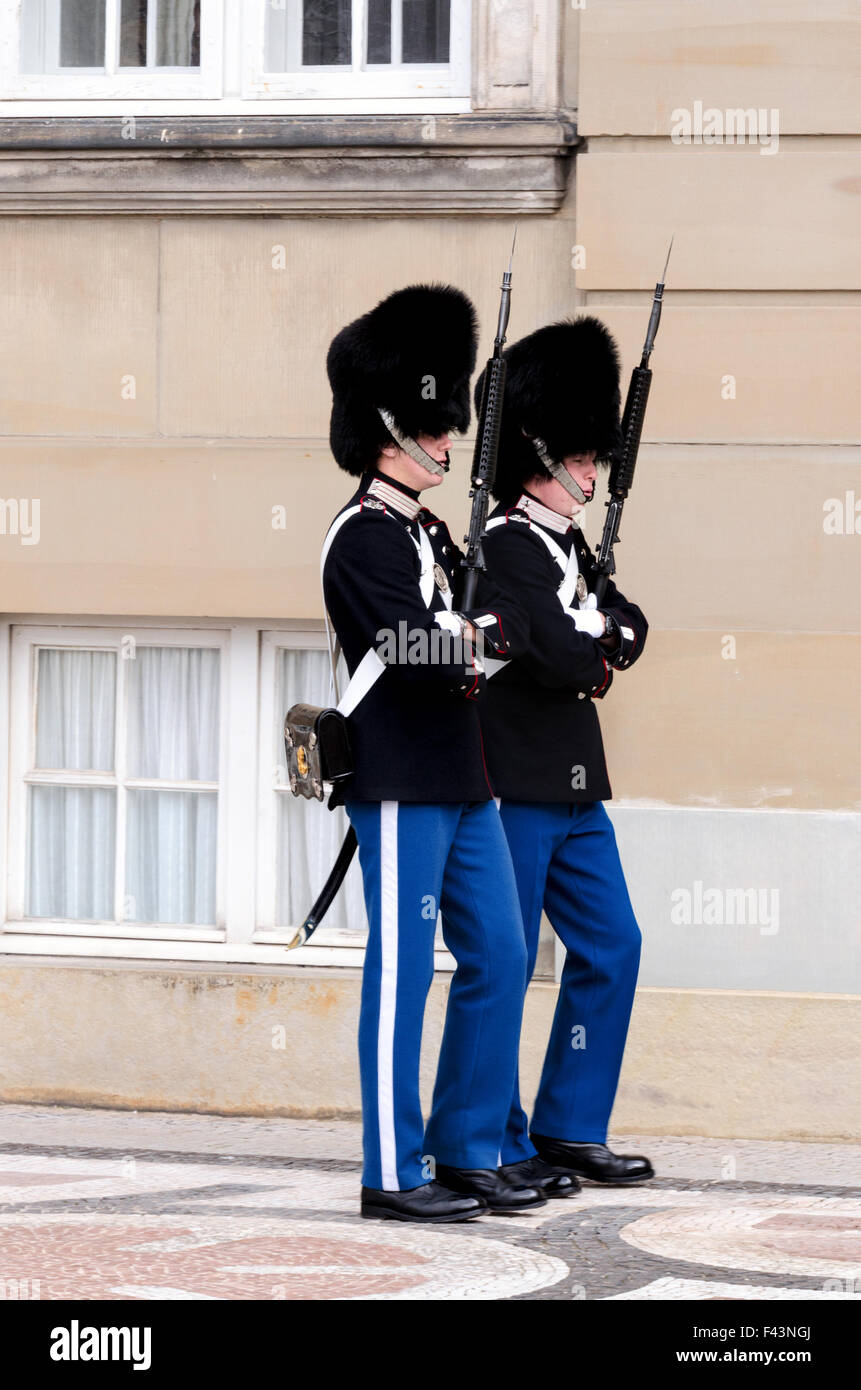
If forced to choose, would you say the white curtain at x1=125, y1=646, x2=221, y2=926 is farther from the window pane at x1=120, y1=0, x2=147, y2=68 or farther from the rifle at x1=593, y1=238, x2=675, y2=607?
the window pane at x1=120, y1=0, x2=147, y2=68

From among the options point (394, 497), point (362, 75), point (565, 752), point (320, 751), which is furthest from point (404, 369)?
point (362, 75)

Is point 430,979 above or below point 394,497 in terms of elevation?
below

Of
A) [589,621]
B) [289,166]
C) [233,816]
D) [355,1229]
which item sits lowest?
[355,1229]

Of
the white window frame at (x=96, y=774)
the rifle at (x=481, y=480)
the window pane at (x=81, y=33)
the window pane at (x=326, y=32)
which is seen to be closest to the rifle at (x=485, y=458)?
the rifle at (x=481, y=480)

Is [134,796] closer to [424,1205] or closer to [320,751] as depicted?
[320,751]

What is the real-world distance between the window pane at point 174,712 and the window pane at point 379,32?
1.93m

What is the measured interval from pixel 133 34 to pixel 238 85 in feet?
1.43

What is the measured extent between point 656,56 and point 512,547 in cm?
190

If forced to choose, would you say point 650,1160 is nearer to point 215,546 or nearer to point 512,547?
point 512,547

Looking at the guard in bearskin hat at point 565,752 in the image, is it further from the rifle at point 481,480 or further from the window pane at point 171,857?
the window pane at point 171,857

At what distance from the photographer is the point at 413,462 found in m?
4.14

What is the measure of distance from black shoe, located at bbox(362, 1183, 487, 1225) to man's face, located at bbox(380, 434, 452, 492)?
1.55 meters

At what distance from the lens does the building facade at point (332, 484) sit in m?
5.33

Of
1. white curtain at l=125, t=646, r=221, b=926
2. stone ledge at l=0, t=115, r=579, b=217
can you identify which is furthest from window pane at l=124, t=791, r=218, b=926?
stone ledge at l=0, t=115, r=579, b=217
